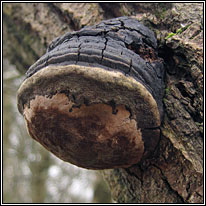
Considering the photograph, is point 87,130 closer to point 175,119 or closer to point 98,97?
point 98,97

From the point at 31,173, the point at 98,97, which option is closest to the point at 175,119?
the point at 98,97

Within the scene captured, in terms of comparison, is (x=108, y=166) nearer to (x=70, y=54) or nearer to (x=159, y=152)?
(x=159, y=152)

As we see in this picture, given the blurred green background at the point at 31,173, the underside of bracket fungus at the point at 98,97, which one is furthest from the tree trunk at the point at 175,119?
the blurred green background at the point at 31,173

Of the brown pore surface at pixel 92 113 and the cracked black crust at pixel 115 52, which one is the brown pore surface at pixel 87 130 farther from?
the cracked black crust at pixel 115 52

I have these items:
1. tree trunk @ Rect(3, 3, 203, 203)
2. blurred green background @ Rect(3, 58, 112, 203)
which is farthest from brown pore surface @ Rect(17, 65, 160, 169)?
blurred green background @ Rect(3, 58, 112, 203)

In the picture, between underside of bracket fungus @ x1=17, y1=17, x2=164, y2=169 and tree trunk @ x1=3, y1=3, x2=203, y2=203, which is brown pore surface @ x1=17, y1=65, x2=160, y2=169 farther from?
tree trunk @ x1=3, y1=3, x2=203, y2=203

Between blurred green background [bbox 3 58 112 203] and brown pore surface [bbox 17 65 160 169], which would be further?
blurred green background [bbox 3 58 112 203]
